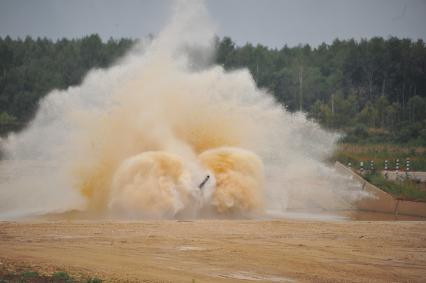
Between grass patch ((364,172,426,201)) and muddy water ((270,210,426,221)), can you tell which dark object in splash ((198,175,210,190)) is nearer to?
muddy water ((270,210,426,221))

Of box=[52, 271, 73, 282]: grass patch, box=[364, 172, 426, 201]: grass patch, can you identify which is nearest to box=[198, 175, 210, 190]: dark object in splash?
box=[364, 172, 426, 201]: grass patch

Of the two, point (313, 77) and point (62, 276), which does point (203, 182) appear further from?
point (313, 77)

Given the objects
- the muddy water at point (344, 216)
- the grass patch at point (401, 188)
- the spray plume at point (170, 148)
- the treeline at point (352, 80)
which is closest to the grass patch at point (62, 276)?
the spray plume at point (170, 148)

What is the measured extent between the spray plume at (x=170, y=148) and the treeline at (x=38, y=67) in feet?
112

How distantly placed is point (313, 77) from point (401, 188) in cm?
6502

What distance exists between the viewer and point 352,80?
10262 cm

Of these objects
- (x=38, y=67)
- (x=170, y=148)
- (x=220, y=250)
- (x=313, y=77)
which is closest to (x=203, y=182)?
(x=170, y=148)

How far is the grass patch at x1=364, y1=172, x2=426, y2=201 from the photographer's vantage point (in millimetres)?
35531

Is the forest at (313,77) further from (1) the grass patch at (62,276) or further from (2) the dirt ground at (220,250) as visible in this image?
(1) the grass patch at (62,276)

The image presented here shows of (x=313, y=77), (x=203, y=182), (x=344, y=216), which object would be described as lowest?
(x=344, y=216)

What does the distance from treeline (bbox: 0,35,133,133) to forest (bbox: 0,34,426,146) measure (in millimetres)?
108

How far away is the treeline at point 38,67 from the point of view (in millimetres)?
88750

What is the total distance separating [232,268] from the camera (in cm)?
1839

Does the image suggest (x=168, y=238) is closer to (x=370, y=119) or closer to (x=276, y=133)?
(x=276, y=133)
